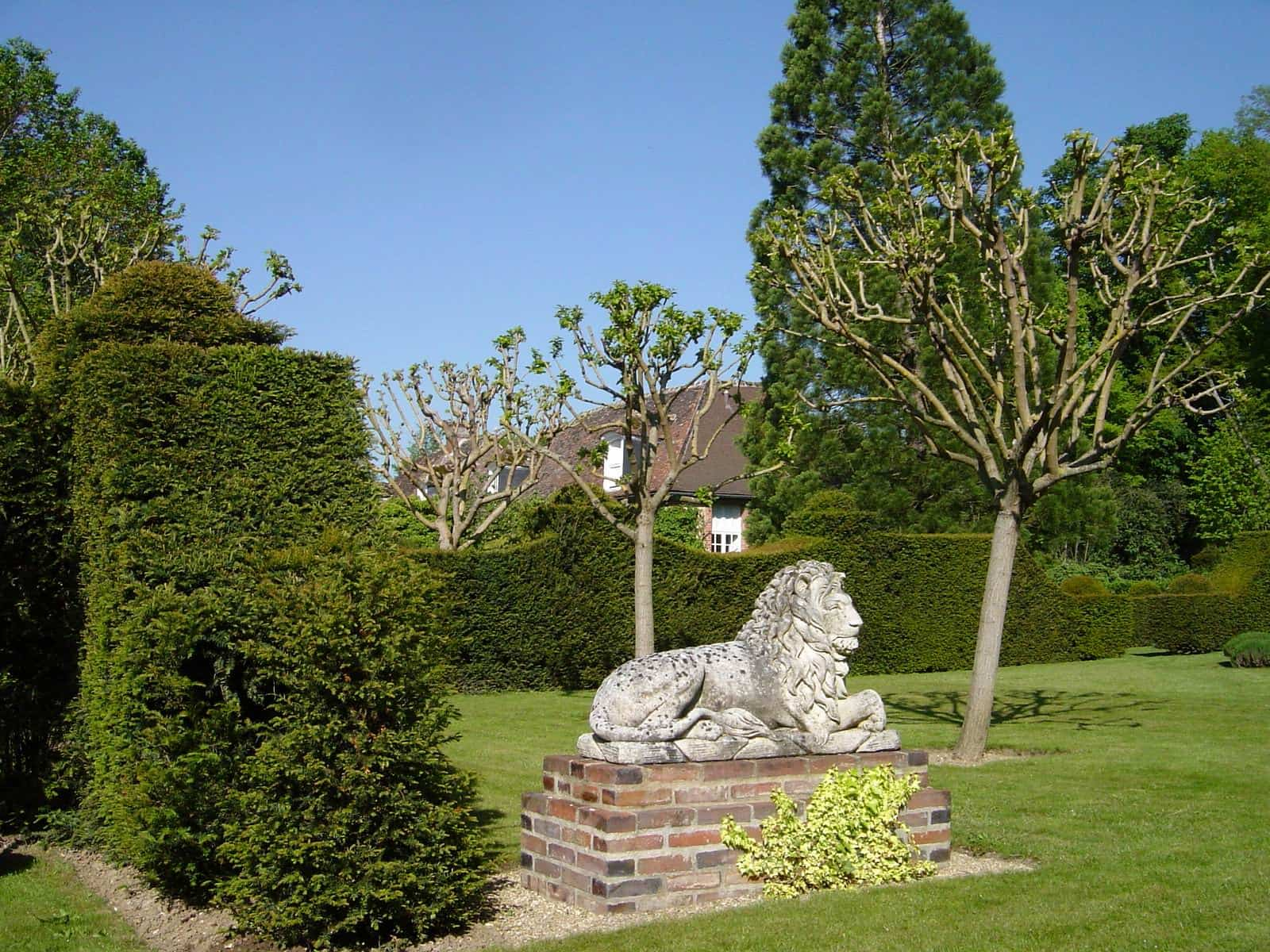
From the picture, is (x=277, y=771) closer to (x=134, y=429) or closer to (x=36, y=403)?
(x=134, y=429)

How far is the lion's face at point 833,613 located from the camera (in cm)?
691

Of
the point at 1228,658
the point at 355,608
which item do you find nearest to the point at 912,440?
the point at 1228,658

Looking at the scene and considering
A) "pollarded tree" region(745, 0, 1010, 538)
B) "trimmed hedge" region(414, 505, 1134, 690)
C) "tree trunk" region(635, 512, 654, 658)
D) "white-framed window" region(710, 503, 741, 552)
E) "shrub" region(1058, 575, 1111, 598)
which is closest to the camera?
"tree trunk" region(635, 512, 654, 658)

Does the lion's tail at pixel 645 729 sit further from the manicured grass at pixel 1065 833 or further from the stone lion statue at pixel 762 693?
the manicured grass at pixel 1065 833

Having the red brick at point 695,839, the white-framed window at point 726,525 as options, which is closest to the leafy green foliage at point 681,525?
the white-framed window at point 726,525

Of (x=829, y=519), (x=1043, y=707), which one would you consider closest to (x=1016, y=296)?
(x=1043, y=707)

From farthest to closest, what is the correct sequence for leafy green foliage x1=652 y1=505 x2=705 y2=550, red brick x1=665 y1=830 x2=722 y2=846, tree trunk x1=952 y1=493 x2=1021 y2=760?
leafy green foliage x1=652 y1=505 x2=705 y2=550 → tree trunk x1=952 y1=493 x2=1021 y2=760 → red brick x1=665 y1=830 x2=722 y2=846

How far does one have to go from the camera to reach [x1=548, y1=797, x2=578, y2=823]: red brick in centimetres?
649

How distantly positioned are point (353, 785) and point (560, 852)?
152cm

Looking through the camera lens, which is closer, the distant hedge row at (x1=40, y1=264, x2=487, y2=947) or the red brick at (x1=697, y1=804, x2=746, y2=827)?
the distant hedge row at (x1=40, y1=264, x2=487, y2=947)

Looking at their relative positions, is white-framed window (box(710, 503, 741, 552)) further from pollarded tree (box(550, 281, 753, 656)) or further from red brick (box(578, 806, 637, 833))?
red brick (box(578, 806, 637, 833))

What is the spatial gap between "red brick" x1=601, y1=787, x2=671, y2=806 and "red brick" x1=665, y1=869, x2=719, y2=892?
421 mm

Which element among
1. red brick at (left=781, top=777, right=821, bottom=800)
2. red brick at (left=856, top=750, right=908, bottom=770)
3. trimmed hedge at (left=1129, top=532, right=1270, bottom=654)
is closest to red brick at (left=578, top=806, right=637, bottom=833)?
red brick at (left=781, top=777, right=821, bottom=800)

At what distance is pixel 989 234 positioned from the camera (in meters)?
12.9
